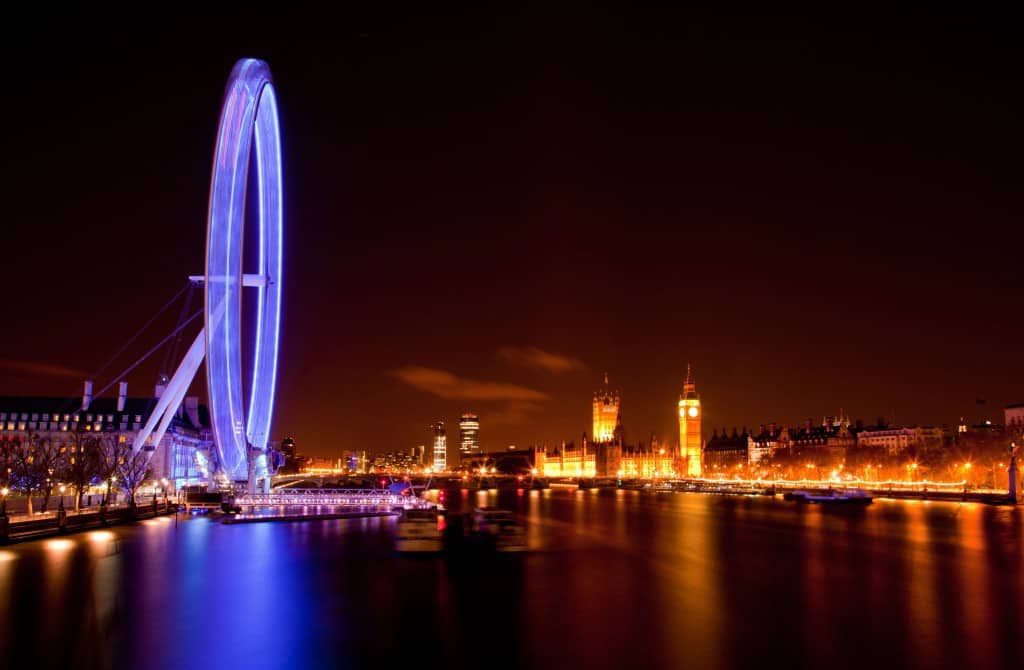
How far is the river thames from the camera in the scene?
1677 cm

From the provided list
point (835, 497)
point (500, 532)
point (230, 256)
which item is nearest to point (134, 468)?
point (230, 256)

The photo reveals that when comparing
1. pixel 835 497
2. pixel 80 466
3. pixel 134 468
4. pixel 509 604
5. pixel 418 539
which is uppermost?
pixel 80 466

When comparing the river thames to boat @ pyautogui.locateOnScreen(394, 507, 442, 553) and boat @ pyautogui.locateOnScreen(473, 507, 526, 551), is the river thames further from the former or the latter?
boat @ pyautogui.locateOnScreen(394, 507, 442, 553)

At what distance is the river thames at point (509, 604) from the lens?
16.8m

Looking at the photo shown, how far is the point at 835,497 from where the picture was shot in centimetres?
8750

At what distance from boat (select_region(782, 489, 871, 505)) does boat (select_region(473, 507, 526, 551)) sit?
180 feet

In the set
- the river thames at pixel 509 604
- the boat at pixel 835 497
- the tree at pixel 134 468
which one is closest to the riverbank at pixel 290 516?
the river thames at pixel 509 604

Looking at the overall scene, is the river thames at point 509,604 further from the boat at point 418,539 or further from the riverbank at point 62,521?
the riverbank at point 62,521

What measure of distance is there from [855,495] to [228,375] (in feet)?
217

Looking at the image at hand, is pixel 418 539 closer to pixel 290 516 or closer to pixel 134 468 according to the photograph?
pixel 290 516

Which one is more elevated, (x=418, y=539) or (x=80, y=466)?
(x=80, y=466)

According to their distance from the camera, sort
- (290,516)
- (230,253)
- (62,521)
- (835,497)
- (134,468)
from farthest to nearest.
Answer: (835,497) < (134,468) < (290,516) < (62,521) < (230,253)

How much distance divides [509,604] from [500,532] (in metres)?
13.7

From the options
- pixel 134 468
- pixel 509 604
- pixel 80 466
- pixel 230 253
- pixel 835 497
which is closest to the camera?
pixel 509 604
